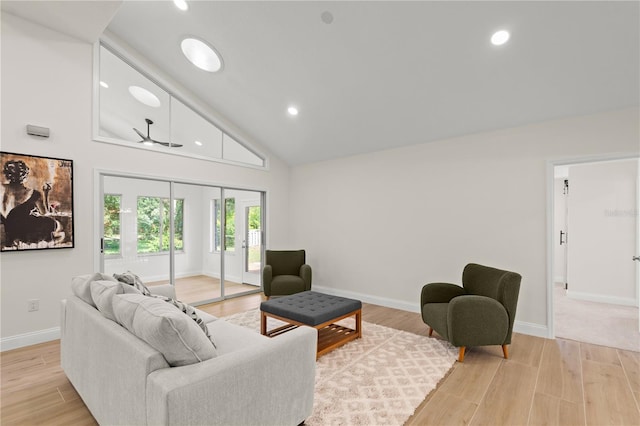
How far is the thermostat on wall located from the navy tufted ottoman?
3040mm

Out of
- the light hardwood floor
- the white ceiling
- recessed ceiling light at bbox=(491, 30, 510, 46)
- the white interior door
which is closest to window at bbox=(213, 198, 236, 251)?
the white interior door

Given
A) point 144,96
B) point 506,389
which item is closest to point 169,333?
point 506,389

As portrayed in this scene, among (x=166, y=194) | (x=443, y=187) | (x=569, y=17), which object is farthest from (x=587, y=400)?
(x=166, y=194)

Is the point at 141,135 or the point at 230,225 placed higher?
the point at 141,135

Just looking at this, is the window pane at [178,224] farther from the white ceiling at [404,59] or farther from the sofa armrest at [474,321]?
the sofa armrest at [474,321]

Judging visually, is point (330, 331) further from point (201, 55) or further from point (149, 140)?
point (201, 55)

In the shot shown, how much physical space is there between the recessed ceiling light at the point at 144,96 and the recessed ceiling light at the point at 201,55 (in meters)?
0.91

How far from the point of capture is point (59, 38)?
354cm

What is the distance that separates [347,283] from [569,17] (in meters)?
4.38

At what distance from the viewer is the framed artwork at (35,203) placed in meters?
3.21

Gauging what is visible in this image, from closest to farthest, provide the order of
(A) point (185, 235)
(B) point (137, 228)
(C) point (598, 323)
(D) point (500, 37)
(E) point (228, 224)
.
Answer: (D) point (500, 37) → (C) point (598, 323) → (B) point (137, 228) → (A) point (185, 235) → (E) point (228, 224)

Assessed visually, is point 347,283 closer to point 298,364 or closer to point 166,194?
point 166,194

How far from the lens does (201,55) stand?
4.15 meters

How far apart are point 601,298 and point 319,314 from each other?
5038 millimetres
